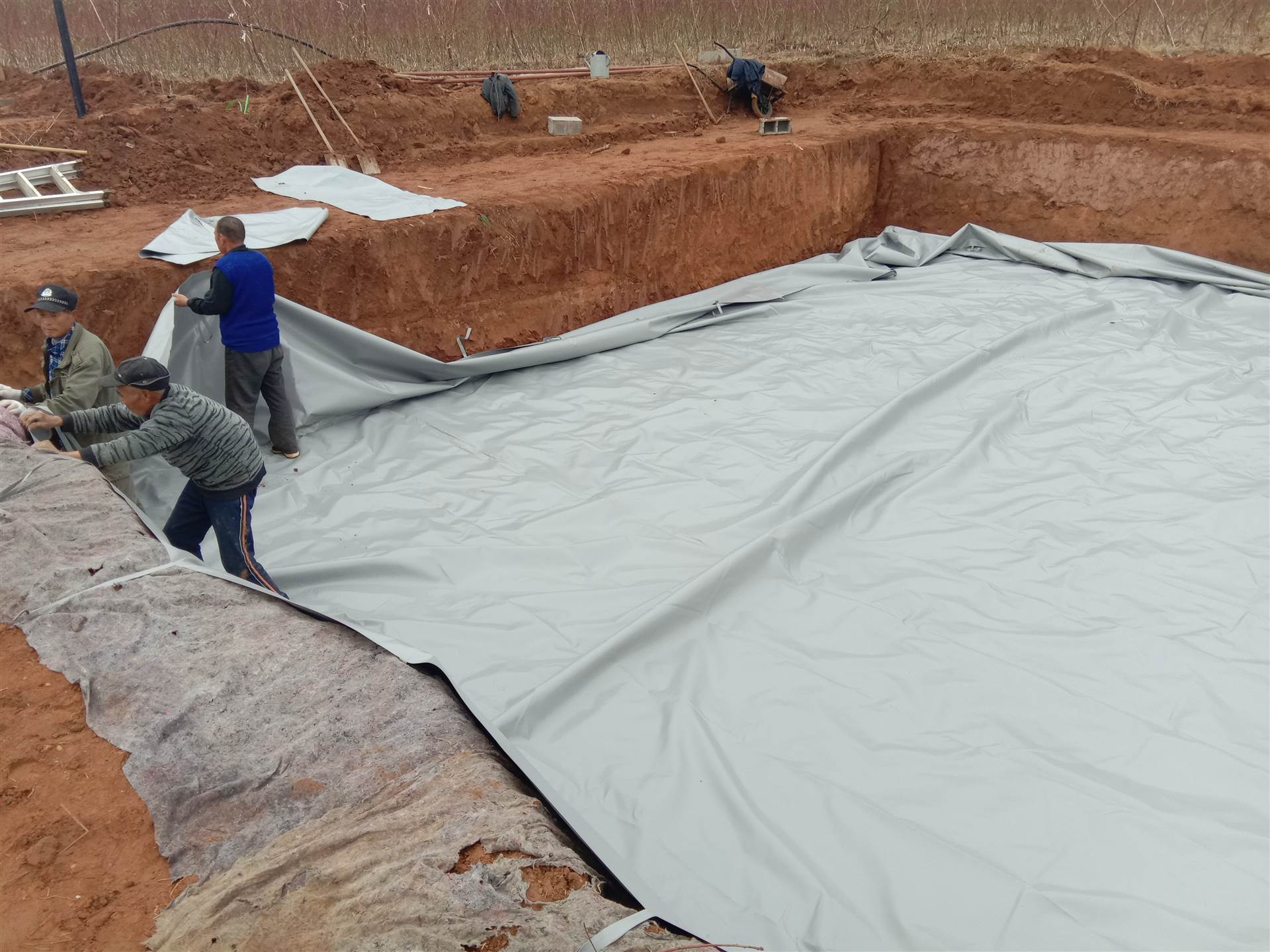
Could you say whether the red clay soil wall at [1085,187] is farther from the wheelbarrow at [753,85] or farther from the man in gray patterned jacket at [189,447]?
the man in gray patterned jacket at [189,447]

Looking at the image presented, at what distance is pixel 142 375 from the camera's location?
3.46 meters

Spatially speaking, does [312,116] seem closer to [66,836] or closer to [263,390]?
[263,390]

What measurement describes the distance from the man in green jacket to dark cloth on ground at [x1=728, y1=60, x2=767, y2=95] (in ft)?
32.7

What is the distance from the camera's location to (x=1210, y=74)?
10414 mm

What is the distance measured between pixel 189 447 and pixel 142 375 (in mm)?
423

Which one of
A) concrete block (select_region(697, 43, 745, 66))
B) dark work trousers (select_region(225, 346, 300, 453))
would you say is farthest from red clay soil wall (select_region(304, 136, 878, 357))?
concrete block (select_region(697, 43, 745, 66))

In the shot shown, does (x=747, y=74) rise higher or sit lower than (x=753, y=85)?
higher

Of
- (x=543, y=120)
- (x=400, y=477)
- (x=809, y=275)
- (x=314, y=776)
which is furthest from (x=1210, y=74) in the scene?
(x=314, y=776)

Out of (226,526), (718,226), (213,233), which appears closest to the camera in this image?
(226,526)

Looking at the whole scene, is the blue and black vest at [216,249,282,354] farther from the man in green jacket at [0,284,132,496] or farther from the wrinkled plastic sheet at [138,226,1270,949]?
the man in green jacket at [0,284,132,496]

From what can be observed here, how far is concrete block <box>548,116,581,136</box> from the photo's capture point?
10109 mm

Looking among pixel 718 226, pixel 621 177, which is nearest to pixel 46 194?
pixel 621 177

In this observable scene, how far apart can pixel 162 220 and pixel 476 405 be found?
2.91 meters

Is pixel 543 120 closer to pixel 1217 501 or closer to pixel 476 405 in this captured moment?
pixel 476 405
